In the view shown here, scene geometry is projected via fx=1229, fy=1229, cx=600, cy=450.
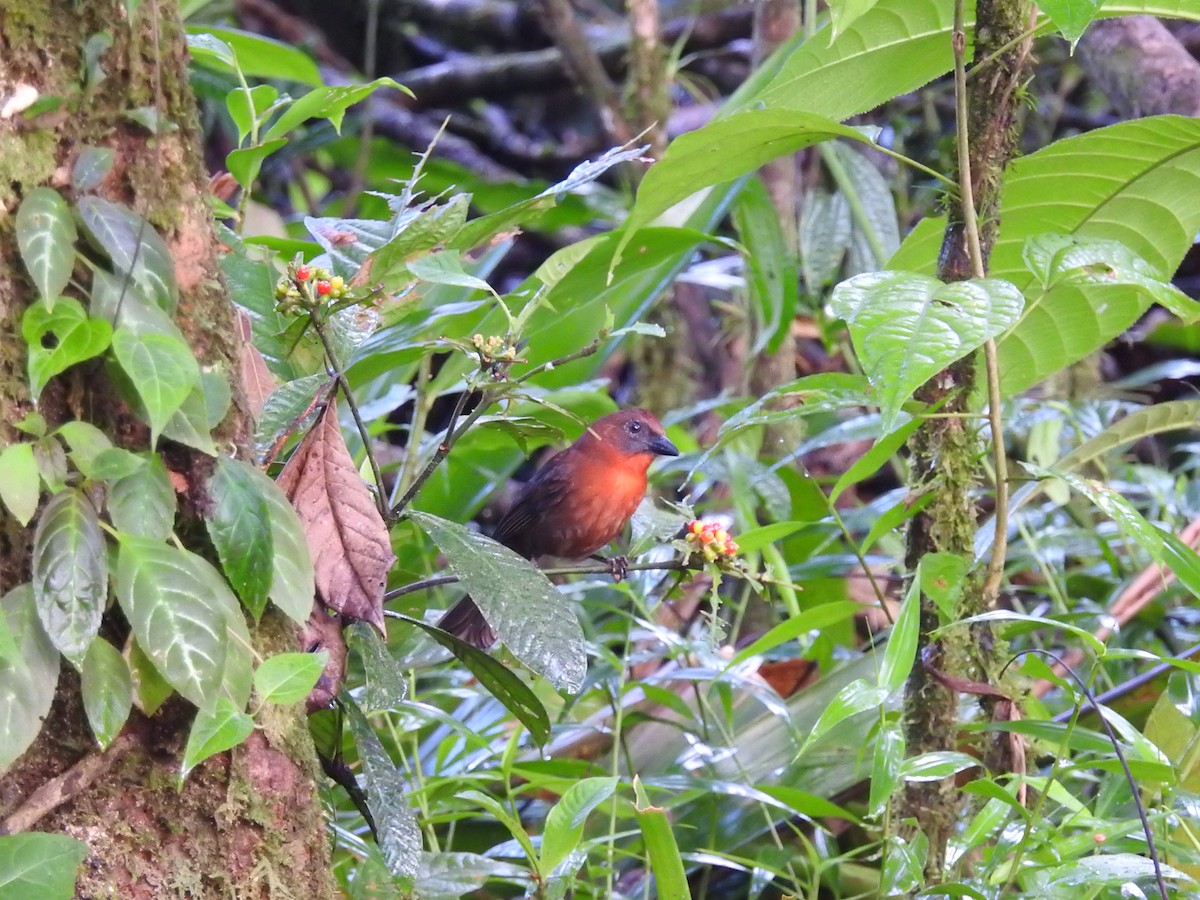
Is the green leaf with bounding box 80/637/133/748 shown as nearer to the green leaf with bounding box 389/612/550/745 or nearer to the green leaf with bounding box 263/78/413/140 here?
the green leaf with bounding box 389/612/550/745

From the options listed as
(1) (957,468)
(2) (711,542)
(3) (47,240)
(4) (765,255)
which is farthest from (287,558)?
(4) (765,255)

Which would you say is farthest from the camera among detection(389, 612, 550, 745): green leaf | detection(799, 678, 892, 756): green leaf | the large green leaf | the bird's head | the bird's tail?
the bird's head

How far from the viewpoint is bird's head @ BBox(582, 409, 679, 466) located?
2.96 m

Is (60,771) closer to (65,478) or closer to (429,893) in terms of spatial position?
(65,478)

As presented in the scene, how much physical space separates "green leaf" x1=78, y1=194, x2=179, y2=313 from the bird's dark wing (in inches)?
68.8

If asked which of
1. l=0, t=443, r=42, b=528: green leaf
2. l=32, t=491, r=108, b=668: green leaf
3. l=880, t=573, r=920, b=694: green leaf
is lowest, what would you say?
l=880, t=573, r=920, b=694: green leaf

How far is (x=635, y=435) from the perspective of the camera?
297cm

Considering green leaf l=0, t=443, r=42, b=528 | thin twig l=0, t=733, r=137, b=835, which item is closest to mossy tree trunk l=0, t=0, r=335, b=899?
thin twig l=0, t=733, r=137, b=835

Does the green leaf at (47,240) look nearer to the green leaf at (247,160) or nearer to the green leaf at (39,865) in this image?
the green leaf at (247,160)

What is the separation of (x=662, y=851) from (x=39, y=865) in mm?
671

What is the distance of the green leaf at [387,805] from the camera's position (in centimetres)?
139

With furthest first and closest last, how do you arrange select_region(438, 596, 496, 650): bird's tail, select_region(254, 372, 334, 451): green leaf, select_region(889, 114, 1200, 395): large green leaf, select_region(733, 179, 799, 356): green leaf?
select_region(733, 179, 799, 356): green leaf → select_region(438, 596, 496, 650): bird's tail → select_region(889, 114, 1200, 395): large green leaf → select_region(254, 372, 334, 451): green leaf

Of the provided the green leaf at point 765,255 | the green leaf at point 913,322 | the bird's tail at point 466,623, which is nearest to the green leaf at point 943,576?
the green leaf at point 913,322

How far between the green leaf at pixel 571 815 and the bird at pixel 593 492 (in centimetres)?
152
